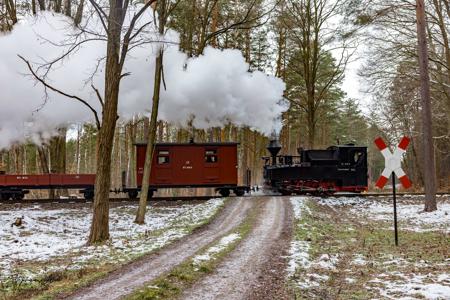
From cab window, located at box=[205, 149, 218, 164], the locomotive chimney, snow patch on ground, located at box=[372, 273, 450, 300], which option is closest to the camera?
snow patch on ground, located at box=[372, 273, 450, 300]

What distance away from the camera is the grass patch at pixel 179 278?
18.7 feet

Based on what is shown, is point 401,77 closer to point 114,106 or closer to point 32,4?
point 114,106

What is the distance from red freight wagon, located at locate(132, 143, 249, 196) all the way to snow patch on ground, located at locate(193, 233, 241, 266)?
33.9 ft

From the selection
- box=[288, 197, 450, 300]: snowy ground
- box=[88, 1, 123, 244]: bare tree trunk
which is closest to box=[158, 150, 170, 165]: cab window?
box=[288, 197, 450, 300]: snowy ground

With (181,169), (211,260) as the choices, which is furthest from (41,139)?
(211,260)

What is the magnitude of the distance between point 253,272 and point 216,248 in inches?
81.3

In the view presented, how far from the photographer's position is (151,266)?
7.51m

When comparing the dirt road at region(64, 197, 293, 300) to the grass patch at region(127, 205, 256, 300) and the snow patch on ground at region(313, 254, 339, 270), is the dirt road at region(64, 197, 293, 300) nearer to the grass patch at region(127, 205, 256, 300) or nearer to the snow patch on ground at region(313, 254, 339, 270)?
the grass patch at region(127, 205, 256, 300)

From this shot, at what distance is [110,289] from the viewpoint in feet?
19.9

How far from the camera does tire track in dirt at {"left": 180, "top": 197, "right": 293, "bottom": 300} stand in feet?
19.1

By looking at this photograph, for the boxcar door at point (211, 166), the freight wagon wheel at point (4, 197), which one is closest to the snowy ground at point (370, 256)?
the boxcar door at point (211, 166)

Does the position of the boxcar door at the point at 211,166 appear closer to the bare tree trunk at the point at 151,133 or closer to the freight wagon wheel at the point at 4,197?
the bare tree trunk at the point at 151,133

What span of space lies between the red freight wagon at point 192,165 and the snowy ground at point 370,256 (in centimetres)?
652

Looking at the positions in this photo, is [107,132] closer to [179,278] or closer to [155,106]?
[155,106]
